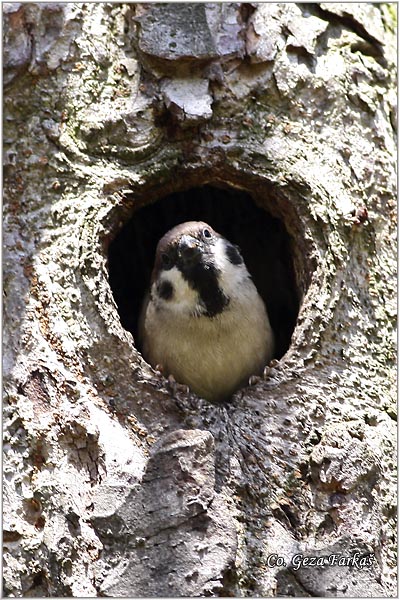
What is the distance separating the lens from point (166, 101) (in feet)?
11.6

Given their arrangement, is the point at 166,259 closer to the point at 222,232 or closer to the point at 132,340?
the point at 132,340

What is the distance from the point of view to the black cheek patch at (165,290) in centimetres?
398

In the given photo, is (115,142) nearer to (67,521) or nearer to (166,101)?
(166,101)

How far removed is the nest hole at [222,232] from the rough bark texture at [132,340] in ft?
2.55

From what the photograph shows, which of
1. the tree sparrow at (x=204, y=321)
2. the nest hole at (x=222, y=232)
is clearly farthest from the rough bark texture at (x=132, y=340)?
the nest hole at (x=222, y=232)

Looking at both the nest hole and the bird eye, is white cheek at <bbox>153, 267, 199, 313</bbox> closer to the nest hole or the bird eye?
the bird eye

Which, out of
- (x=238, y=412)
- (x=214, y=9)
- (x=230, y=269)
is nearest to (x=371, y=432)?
(x=238, y=412)

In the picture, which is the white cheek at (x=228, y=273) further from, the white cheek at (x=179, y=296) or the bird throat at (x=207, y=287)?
the white cheek at (x=179, y=296)

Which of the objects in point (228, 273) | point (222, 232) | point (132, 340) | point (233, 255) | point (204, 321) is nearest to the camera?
point (132, 340)

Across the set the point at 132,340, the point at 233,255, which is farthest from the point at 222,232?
the point at 132,340

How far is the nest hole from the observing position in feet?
15.0

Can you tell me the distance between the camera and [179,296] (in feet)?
13.0

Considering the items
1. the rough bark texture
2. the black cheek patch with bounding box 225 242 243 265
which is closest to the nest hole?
the black cheek patch with bounding box 225 242 243 265

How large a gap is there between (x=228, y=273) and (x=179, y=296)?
0.85 ft
